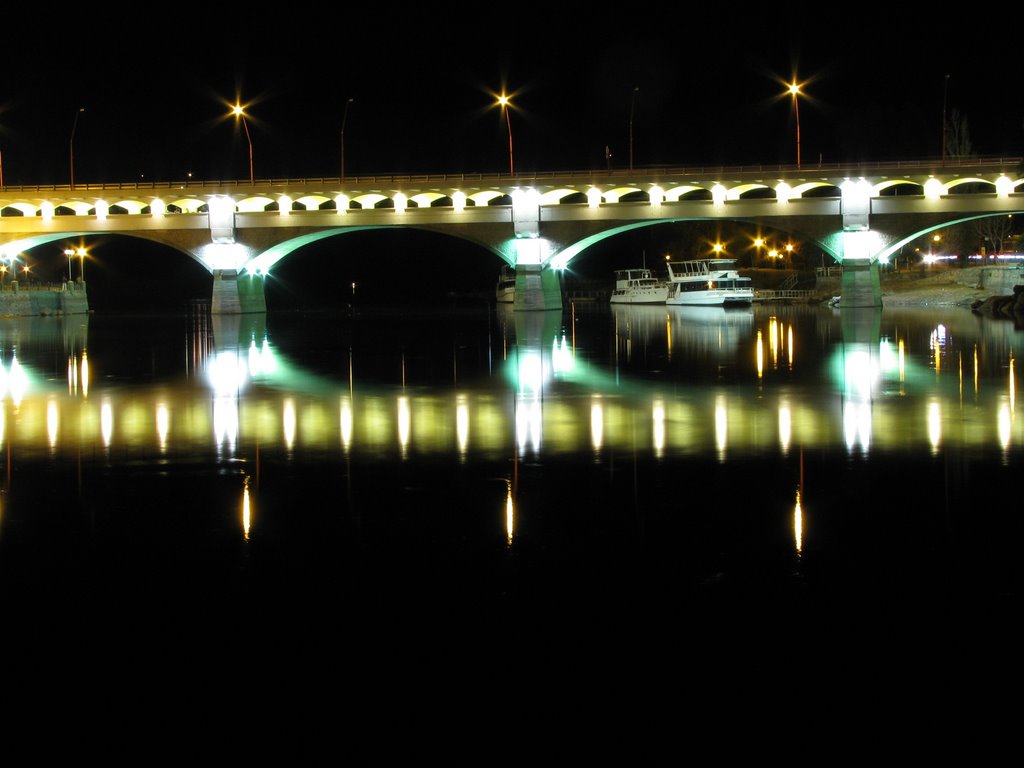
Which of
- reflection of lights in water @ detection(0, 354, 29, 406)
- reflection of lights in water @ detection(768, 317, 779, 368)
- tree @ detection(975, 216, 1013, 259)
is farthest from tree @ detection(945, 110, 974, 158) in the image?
reflection of lights in water @ detection(0, 354, 29, 406)

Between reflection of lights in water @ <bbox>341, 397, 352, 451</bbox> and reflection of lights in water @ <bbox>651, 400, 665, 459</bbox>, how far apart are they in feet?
12.3

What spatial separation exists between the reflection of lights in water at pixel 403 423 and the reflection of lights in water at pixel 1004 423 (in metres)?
6.97

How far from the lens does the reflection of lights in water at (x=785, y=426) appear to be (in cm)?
1387

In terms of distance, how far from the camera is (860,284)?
6531cm

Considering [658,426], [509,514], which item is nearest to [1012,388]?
[658,426]

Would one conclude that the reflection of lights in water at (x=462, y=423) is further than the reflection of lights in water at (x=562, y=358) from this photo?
No

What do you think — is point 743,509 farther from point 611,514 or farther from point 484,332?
→ point 484,332

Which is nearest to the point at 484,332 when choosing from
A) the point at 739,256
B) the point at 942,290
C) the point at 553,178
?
the point at 553,178

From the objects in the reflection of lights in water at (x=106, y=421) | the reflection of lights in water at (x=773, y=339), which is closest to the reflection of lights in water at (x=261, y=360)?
the reflection of lights in water at (x=106, y=421)

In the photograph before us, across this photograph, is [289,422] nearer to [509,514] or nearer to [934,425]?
[509,514]

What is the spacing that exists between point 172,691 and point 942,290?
67.9m

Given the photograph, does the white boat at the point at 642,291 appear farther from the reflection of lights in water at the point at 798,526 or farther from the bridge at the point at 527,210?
the reflection of lights in water at the point at 798,526

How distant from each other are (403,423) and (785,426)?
5.25 meters

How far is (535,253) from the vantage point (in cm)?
6900
